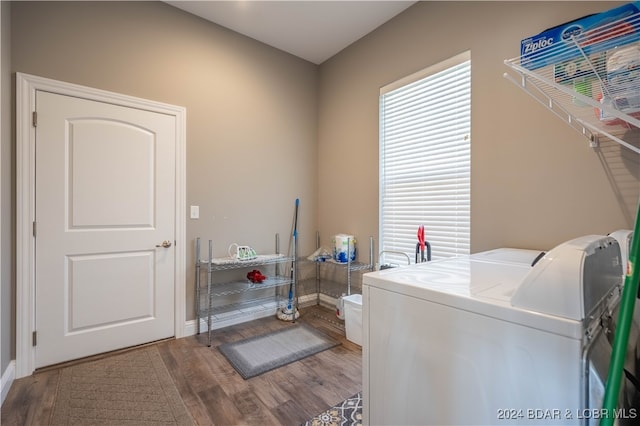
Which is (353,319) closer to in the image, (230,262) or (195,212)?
(230,262)

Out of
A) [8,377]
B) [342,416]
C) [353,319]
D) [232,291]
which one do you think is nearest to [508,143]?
[353,319]

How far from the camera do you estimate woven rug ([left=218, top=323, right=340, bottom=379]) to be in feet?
6.68

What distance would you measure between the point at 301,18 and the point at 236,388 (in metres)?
3.01

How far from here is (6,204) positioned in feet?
5.82

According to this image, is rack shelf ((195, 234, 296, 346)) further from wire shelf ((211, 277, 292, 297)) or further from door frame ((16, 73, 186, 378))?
door frame ((16, 73, 186, 378))

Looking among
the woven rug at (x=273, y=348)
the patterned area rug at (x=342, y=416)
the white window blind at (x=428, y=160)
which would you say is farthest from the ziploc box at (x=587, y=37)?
the woven rug at (x=273, y=348)

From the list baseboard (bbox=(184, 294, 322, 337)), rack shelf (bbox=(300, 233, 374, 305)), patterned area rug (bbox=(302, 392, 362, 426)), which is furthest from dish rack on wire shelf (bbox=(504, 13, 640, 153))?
baseboard (bbox=(184, 294, 322, 337))

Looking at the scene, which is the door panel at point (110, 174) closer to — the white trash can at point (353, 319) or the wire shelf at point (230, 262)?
the wire shelf at point (230, 262)

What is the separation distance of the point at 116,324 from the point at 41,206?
1.01 meters

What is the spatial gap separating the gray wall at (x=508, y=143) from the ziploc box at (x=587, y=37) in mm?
835

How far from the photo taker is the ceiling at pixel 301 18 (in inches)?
95.5

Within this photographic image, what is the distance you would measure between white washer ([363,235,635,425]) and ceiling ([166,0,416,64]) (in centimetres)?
Result: 244

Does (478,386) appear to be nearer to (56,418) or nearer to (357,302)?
(357,302)

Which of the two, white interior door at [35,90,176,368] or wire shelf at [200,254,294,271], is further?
wire shelf at [200,254,294,271]
